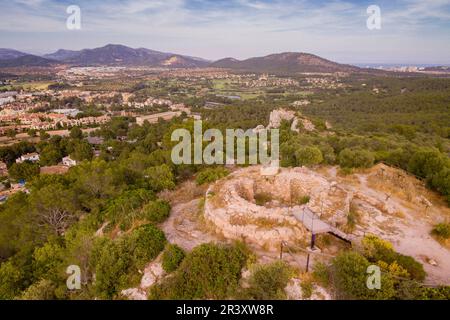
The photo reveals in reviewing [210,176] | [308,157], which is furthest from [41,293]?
[308,157]

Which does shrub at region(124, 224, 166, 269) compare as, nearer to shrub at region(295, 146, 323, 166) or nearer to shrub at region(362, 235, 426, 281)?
shrub at region(362, 235, 426, 281)

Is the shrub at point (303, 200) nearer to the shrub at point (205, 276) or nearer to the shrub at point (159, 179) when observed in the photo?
the shrub at point (205, 276)

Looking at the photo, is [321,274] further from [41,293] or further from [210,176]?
[210,176]

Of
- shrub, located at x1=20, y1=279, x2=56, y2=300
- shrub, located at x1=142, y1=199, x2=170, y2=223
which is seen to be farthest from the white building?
shrub, located at x1=20, y1=279, x2=56, y2=300

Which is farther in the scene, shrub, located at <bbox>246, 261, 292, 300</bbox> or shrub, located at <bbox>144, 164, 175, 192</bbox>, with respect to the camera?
shrub, located at <bbox>144, 164, 175, 192</bbox>
